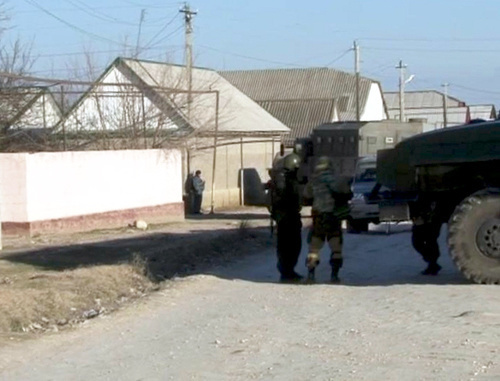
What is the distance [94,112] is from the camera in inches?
1219

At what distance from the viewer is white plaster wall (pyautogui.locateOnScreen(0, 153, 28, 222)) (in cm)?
2514

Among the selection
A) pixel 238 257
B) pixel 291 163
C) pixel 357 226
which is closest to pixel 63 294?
pixel 291 163

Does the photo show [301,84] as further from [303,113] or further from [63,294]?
[63,294]

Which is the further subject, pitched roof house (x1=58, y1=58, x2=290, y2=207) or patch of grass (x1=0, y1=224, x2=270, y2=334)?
pitched roof house (x1=58, y1=58, x2=290, y2=207)

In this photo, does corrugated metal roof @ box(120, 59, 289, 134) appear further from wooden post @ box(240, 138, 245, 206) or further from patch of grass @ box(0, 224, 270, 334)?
patch of grass @ box(0, 224, 270, 334)

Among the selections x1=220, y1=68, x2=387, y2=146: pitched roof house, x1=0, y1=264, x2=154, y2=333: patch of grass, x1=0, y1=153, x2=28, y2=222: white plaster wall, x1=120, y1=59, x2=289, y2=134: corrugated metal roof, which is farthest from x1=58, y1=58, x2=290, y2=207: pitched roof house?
x1=220, y1=68, x2=387, y2=146: pitched roof house

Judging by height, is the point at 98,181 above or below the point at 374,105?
below

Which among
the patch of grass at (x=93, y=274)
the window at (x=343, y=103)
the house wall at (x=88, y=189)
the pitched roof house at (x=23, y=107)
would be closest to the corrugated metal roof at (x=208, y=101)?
the house wall at (x=88, y=189)

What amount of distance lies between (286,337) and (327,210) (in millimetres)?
4090

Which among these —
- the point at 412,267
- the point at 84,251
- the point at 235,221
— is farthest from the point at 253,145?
the point at 412,267

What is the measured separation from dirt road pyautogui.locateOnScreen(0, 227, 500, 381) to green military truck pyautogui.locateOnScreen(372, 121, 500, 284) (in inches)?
17.3

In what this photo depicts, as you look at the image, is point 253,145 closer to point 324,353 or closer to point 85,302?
point 85,302

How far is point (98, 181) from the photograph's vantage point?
2789 centimetres

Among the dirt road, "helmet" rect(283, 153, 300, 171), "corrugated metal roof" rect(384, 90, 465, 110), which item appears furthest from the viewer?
"corrugated metal roof" rect(384, 90, 465, 110)
